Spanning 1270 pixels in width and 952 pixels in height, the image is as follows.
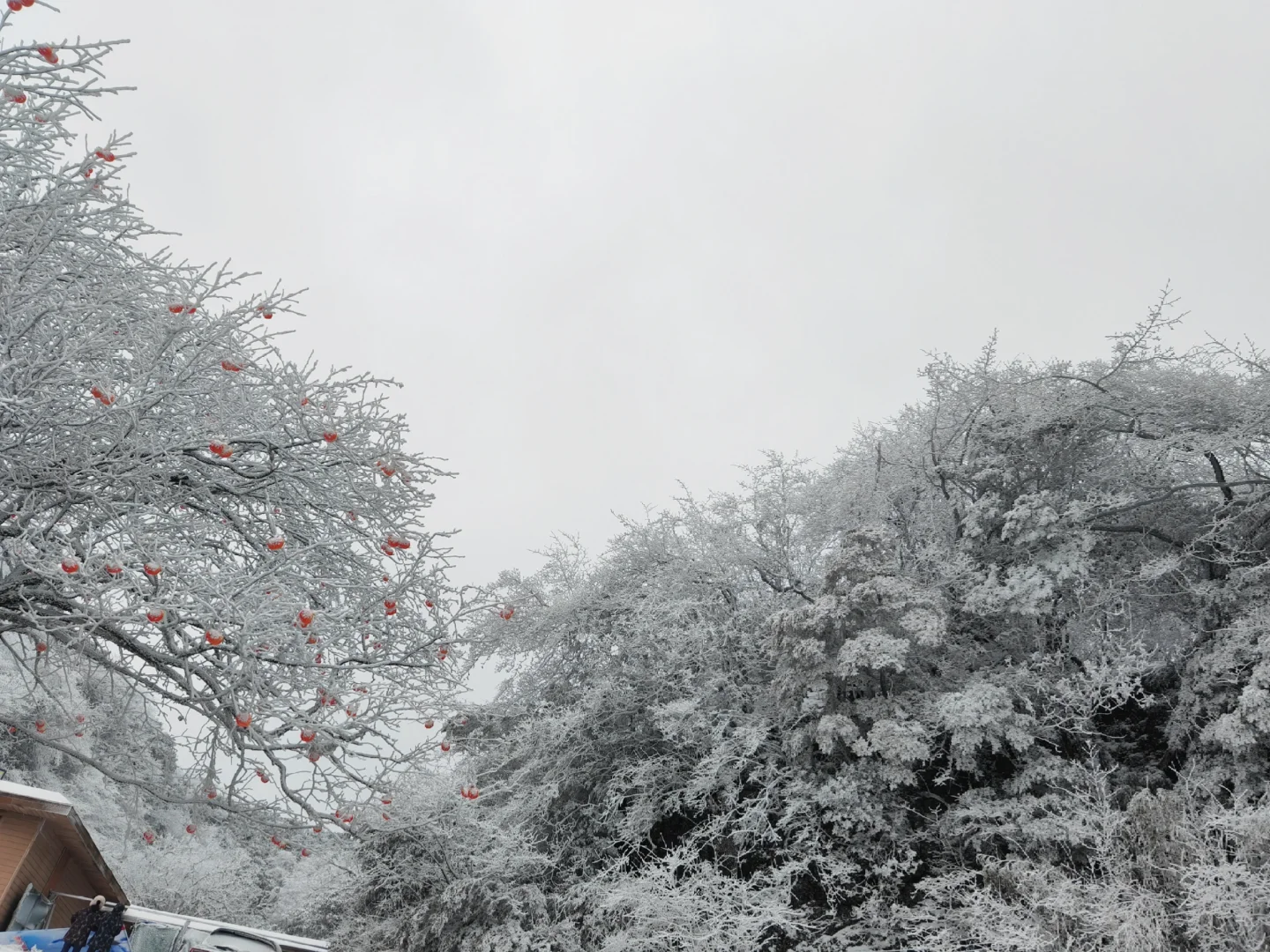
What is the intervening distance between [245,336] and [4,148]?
5.16 feet

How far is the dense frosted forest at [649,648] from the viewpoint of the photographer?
13.3 feet

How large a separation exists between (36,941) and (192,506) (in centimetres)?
701

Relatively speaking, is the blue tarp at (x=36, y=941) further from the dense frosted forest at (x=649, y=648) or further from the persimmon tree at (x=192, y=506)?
the persimmon tree at (x=192, y=506)

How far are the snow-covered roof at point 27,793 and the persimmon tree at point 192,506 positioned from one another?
4.58 metres

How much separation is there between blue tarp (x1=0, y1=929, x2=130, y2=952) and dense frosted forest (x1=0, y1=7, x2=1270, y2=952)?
2.74m

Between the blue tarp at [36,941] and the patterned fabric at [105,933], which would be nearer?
the patterned fabric at [105,933]

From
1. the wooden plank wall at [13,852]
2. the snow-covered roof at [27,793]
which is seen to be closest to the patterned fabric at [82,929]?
the wooden plank wall at [13,852]

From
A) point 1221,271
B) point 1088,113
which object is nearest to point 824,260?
point 1088,113

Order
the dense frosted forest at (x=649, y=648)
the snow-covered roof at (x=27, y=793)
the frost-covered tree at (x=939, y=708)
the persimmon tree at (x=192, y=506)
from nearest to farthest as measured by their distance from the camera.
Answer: the persimmon tree at (x=192, y=506)
the dense frosted forest at (x=649, y=648)
the snow-covered roof at (x=27, y=793)
the frost-covered tree at (x=939, y=708)

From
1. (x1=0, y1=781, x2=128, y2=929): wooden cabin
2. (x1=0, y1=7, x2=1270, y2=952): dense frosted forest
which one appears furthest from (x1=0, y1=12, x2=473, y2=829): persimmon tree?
(x1=0, y1=781, x2=128, y2=929): wooden cabin

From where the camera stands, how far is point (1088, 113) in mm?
22172

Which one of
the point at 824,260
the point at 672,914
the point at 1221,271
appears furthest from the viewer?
the point at 824,260

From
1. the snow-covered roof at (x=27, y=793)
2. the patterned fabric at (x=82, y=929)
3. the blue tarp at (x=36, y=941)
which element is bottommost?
the blue tarp at (x=36, y=941)

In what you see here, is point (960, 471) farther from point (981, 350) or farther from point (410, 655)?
point (410, 655)
